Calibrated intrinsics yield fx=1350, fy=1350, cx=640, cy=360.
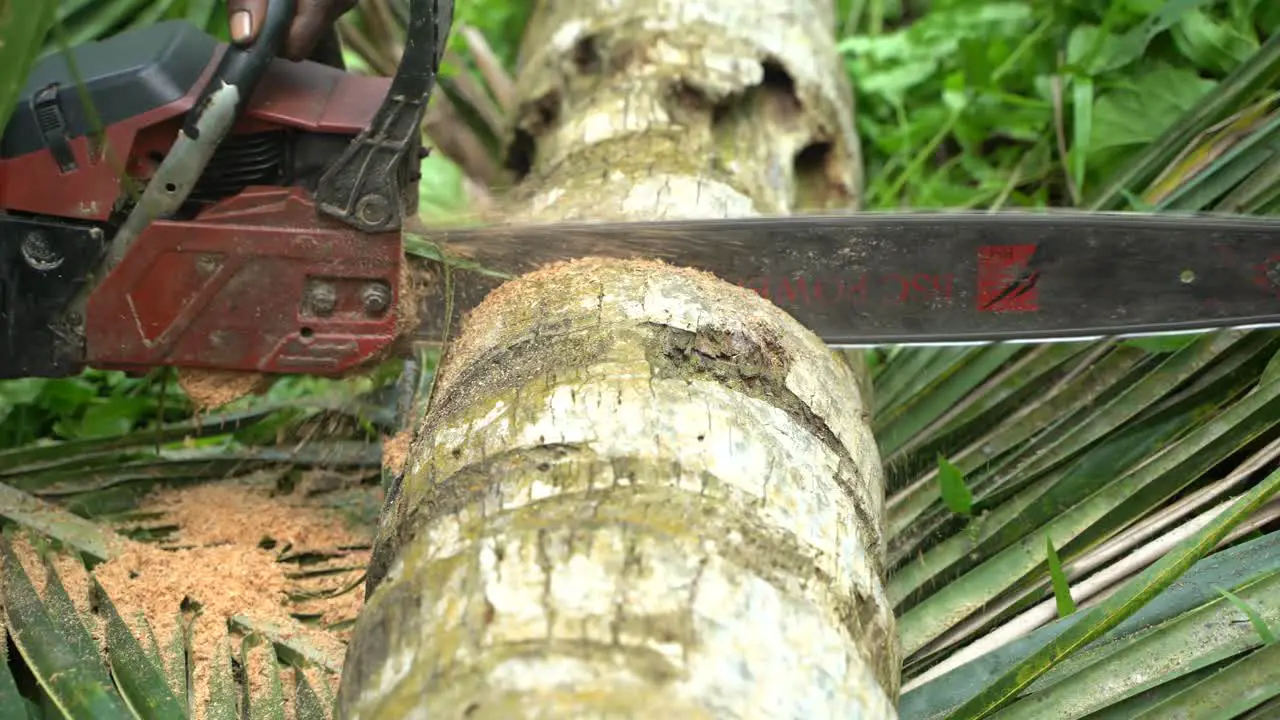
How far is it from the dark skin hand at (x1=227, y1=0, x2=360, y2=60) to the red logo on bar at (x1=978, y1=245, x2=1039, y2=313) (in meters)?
1.27

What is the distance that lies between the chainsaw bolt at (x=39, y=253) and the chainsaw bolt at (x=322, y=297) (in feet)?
1.44

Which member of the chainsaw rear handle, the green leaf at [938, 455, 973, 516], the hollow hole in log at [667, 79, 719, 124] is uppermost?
the hollow hole in log at [667, 79, 719, 124]

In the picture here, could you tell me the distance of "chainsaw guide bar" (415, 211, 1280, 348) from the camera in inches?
98.7

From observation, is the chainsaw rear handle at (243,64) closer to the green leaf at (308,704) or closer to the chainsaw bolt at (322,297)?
the chainsaw bolt at (322,297)

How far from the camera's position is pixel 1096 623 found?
1.88 meters

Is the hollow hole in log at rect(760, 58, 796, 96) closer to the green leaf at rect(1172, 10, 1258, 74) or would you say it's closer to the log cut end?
the green leaf at rect(1172, 10, 1258, 74)

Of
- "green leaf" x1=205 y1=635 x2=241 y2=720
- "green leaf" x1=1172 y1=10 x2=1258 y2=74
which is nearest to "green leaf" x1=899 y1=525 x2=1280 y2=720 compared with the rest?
"green leaf" x1=205 y1=635 x2=241 y2=720

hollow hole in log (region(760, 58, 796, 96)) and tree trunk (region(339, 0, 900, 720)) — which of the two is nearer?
tree trunk (region(339, 0, 900, 720))

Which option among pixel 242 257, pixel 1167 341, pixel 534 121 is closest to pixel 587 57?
pixel 534 121

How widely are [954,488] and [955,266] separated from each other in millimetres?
423

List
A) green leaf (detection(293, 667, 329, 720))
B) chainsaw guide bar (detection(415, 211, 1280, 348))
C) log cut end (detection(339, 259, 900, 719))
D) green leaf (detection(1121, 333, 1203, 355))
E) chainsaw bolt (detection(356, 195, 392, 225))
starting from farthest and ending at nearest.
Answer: green leaf (detection(1121, 333, 1203, 355)) < chainsaw guide bar (detection(415, 211, 1280, 348)) < chainsaw bolt (detection(356, 195, 392, 225)) < green leaf (detection(293, 667, 329, 720)) < log cut end (detection(339, 259, 900, 719))

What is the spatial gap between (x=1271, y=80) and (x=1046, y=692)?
6.06 feet

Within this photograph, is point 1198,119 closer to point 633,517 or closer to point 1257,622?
point 1257,622

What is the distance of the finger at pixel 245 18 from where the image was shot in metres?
2.28
